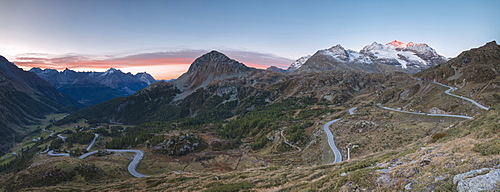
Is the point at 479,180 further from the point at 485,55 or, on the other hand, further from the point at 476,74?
the point at 485,55

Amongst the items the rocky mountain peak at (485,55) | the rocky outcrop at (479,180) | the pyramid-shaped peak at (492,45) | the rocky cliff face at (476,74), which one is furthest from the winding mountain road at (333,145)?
the pyramid-shaped peak at (492,45)

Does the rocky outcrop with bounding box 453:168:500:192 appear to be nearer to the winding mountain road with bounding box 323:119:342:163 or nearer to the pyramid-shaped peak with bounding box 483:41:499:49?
the winding mountain road with bounding box 323:119:342:163

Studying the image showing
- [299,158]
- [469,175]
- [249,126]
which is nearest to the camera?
[469,175]

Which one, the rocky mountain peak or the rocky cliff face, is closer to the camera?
the rocky cliff face

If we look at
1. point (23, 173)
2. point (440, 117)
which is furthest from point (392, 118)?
point (23, 173)

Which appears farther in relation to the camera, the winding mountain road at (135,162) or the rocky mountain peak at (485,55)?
the rocky mountain peak at (485,55)

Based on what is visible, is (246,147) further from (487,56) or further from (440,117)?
(487,56)

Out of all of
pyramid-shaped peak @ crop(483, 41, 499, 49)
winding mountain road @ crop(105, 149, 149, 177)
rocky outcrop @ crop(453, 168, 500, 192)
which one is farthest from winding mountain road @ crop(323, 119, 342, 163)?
pyramid-shaped peak @ crop(483, 41, 499, 49)

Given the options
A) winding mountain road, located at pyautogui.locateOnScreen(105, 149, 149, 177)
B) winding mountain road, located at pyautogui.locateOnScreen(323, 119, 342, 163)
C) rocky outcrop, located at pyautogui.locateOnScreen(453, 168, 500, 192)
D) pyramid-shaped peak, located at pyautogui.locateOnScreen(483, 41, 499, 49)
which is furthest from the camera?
pyramid-shaped peak, located at pyautogui.locateOnScreen(483, 41, 499, 49)

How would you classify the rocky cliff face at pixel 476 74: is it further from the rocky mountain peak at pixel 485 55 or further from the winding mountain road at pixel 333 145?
the winding mountain road at pixel 333 145

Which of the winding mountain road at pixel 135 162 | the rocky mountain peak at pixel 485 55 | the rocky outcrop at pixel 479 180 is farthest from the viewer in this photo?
the rocky mountain peak at pixel 485 55

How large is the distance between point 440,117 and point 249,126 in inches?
4618

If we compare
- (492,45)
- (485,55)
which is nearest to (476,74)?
(485,55)

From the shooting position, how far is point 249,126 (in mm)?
168750
